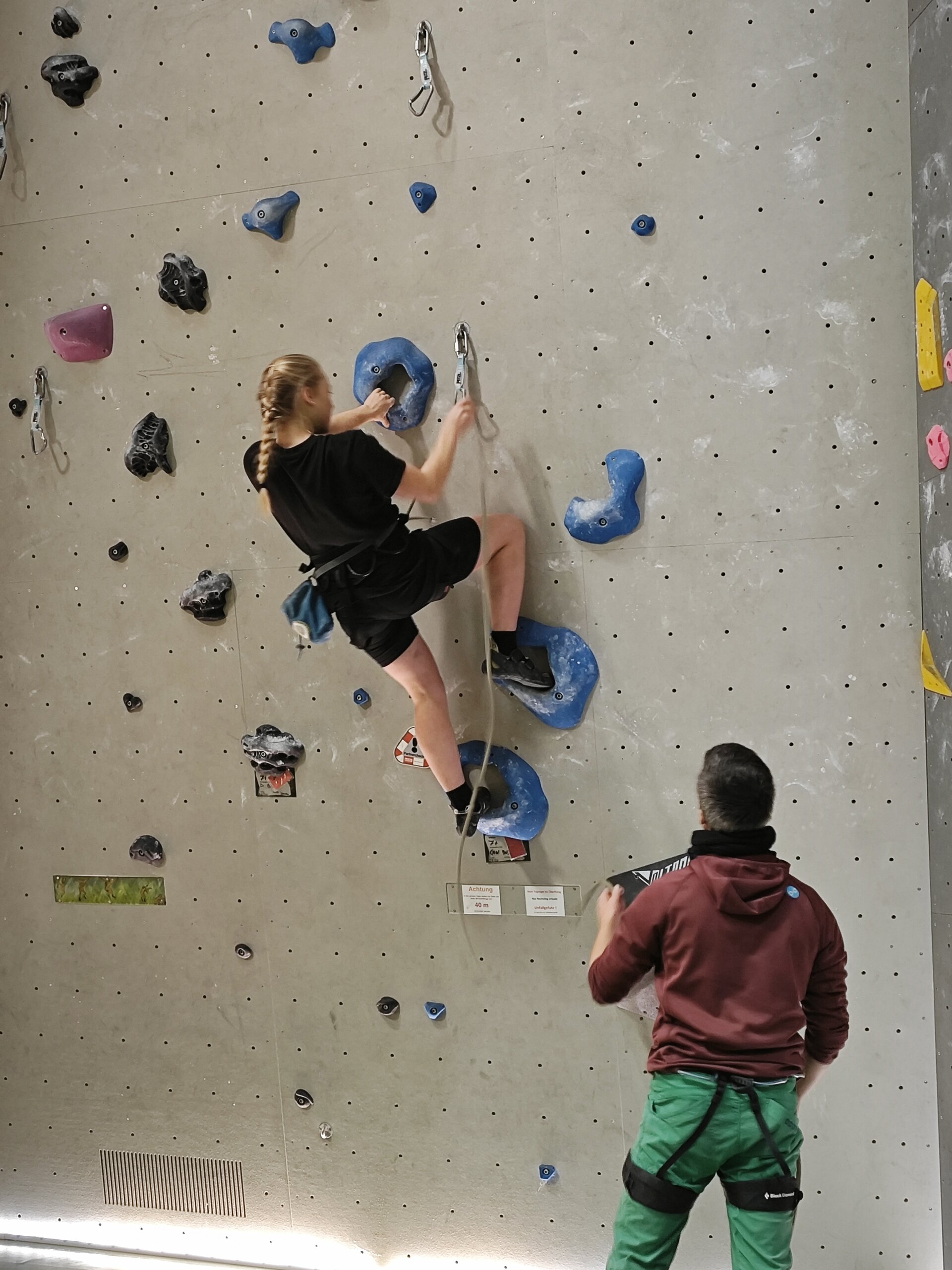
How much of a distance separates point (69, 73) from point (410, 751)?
6.47ft

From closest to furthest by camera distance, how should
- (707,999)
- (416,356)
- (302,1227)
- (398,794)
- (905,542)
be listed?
(707,999)
(905,542)
(416,356)
(398,794)
(302,1227)

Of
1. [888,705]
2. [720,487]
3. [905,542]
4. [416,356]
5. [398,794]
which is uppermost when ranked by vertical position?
[416,356]

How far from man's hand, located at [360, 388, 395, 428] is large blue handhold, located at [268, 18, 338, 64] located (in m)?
0.88

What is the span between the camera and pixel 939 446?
6.86 feet

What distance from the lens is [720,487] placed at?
2.33 meters

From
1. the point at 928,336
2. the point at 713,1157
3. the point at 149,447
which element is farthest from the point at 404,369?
the point at 713,1157

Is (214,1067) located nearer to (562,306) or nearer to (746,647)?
(746,647)

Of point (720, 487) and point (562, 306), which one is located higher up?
point (562, 306)

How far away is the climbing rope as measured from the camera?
7.65 ft

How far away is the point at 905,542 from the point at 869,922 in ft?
2.93

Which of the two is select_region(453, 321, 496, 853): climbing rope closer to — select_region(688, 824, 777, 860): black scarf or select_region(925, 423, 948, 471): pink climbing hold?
select_region(688, 824, 777, 860): black scarf

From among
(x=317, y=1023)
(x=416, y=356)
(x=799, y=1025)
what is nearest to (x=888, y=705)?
(x=799, y=1025)

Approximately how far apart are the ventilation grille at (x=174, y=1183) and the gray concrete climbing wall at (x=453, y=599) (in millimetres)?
32

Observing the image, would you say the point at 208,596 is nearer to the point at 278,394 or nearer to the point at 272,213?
the point at 278,394
